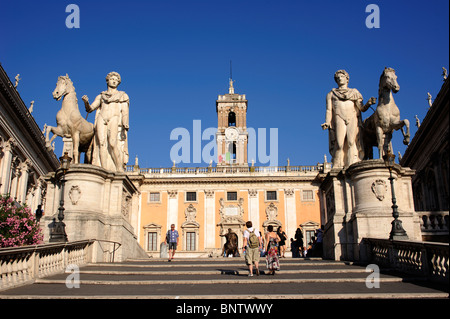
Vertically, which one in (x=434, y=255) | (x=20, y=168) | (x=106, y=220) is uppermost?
(x=20, y=168)

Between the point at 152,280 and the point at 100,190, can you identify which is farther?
the point at 100,190

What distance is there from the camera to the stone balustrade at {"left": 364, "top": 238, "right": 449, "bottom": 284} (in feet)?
27.8

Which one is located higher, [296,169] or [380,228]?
[296,169]

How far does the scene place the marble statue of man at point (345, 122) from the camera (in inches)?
575

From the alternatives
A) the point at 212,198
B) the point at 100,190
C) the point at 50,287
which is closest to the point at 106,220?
the point at 100,190

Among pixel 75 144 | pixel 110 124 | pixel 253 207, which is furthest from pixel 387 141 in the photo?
pixel 253 207

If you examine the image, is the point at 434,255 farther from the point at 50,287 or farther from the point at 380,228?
the point at 50,287

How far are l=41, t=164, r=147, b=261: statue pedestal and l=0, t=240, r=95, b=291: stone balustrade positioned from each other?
1.12 m

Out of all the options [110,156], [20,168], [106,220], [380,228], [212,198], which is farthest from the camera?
[212,198]

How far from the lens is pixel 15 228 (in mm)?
18062

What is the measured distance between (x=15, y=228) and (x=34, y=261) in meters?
9.82

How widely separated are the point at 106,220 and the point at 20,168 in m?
25.1

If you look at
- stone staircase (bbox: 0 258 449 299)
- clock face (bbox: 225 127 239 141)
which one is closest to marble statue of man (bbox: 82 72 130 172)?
stone staircase (bbox: 0 258 449 299)
